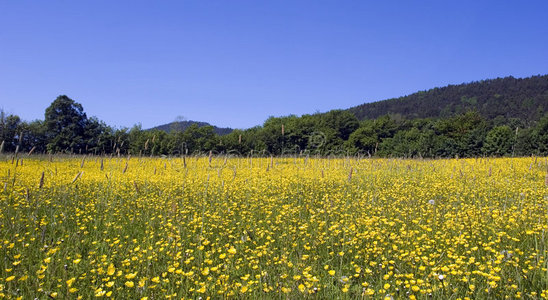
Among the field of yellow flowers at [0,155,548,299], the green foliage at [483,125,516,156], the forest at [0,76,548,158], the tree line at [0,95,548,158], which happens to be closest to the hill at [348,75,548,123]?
the forest at [0,76,548,158]

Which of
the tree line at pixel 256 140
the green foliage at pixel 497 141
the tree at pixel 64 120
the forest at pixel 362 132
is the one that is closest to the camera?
the tree line at pixel 256 140

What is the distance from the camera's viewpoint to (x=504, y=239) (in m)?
3.61

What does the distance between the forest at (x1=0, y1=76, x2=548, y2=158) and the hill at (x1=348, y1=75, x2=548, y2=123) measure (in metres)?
0.33

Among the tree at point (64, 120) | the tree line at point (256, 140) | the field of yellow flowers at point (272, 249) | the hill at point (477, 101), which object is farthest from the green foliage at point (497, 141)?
the hill at point (477, 101)

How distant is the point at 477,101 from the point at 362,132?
87.0 metres

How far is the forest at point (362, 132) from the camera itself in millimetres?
16281

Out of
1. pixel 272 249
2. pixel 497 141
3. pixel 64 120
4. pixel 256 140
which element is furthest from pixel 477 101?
pixel 272 249

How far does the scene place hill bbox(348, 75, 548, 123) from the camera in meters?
95.7

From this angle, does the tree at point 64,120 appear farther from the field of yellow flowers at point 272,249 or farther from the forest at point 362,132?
the field of yellow flowers at point 272,249

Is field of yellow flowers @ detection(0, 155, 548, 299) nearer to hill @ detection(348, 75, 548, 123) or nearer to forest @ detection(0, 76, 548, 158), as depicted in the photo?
→ forest @ detection(0, 76, 548, 158)

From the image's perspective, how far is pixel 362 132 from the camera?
57.8 meters

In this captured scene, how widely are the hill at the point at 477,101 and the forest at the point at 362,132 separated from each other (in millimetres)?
331

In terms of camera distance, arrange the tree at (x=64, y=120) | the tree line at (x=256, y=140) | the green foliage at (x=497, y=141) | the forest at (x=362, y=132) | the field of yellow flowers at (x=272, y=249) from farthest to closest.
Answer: the tree at (x=64, y=120)
the green foliage at (x=497, y=141)
the forest at (x=362, y=132)
the tree line at (x=256, y=140)
the field of yellow flowers at (x=272, y=249)

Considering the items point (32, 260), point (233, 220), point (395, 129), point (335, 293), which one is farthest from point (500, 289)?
point (395, 129)
